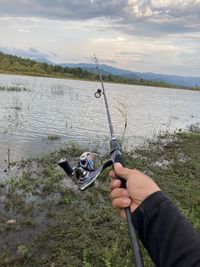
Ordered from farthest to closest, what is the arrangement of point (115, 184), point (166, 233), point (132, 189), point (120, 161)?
point (120, 161) → point (115, 184) → point (132, 189) → point (166, 233)

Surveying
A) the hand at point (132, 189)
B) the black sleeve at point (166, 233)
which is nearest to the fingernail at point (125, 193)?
the hand at point (132, 189)

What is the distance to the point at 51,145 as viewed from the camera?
16.5 metres

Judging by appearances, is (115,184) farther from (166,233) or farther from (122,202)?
(166,233)

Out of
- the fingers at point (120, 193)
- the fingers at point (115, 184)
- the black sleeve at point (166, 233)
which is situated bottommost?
the black sleeve at point (166, 233)

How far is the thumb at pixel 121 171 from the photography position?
79.9 inches

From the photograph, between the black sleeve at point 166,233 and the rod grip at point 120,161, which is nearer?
the black sleeve at point 166,233

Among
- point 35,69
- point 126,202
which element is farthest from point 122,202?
point 35,69

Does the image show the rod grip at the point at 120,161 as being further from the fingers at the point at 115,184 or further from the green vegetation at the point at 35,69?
the green vegetation at the point at 35,69

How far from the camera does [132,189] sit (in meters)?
1.96

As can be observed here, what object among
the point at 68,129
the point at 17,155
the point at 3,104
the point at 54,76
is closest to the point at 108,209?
the point at 17,155

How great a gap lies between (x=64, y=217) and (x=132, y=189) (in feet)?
21.8

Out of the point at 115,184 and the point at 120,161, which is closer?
the point at 115,184

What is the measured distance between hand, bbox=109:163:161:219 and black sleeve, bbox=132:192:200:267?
40 millimetres

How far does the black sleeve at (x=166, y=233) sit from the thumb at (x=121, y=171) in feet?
0.65
